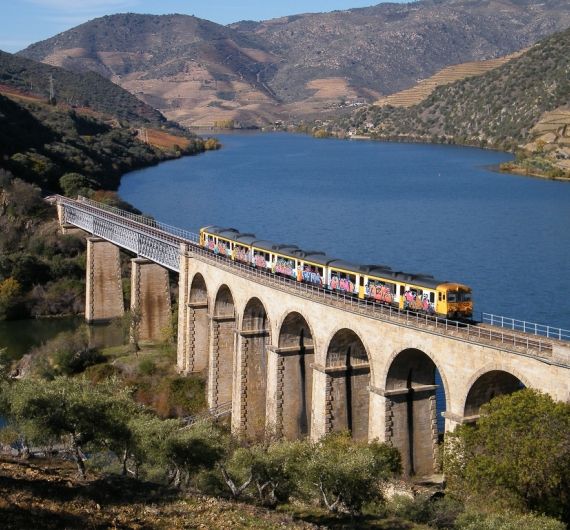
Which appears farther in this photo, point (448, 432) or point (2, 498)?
point (448, 432)

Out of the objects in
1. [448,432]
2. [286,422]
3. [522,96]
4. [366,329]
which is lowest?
[286,422]

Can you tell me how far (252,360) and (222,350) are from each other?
13.9 ft

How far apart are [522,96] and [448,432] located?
7149 inches

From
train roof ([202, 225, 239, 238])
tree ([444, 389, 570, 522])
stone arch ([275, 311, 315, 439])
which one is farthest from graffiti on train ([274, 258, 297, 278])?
tree ([444, 389, 570, 522])

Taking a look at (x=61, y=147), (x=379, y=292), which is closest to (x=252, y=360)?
(x=379, y=292)

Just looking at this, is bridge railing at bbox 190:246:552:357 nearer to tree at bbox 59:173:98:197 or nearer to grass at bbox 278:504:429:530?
grass at bbox 278:504:429:530

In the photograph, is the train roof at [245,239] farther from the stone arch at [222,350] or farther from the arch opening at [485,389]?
the arch opening at [485,389]

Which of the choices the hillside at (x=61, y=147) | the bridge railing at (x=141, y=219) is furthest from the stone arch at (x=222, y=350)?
the hillside at (x=61, y=147)

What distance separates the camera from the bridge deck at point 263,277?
95.3ft

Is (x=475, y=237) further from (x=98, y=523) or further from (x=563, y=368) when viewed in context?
(x=98, y=523)

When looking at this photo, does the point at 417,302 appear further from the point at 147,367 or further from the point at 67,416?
the point at 147,367

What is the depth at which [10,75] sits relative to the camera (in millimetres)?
189875

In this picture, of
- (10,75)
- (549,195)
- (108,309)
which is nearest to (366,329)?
(108,309)

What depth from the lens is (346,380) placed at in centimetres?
3791
